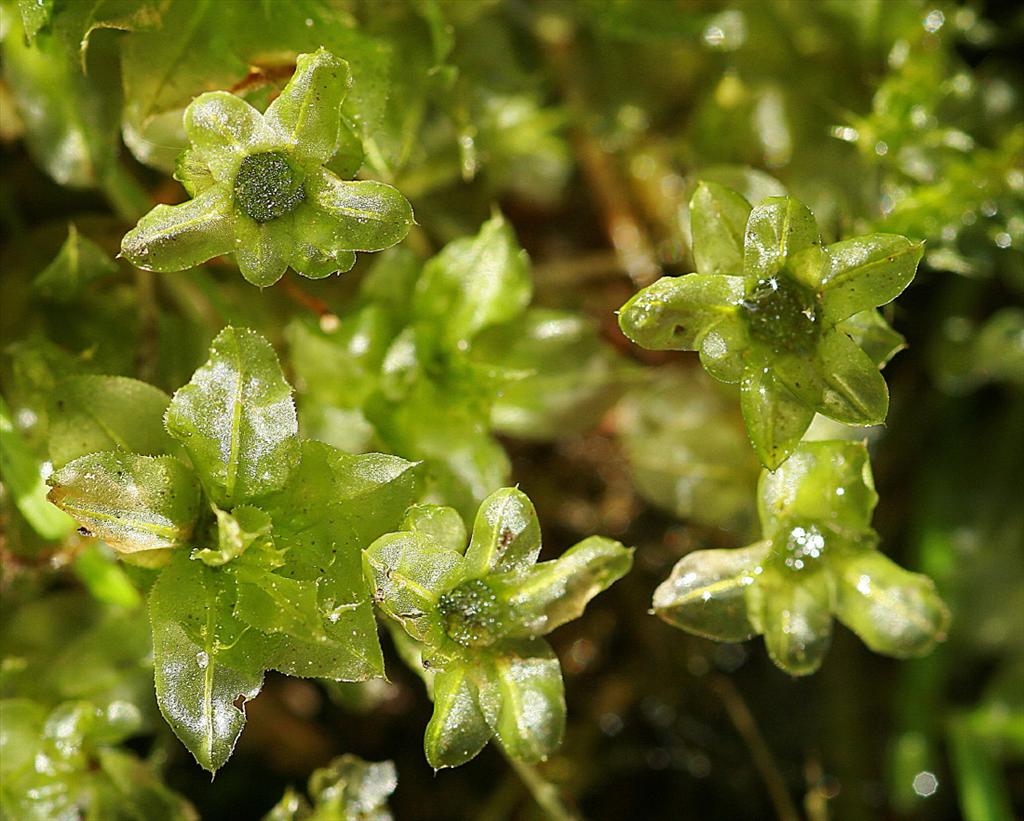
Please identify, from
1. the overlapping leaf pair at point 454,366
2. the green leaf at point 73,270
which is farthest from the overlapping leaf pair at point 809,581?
the green leaf at point 73,270

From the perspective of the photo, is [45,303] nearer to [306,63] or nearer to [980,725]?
[306,63]

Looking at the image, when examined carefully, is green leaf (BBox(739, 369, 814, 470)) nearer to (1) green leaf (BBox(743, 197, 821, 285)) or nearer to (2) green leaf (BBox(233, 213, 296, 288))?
(1) green leaf (BBox(743, 197, 821, 285))

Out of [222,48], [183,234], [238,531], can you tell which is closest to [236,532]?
[238,531]

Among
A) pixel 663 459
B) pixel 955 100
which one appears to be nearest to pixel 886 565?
pixel 663 459

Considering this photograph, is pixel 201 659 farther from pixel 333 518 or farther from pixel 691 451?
pixel 691 451

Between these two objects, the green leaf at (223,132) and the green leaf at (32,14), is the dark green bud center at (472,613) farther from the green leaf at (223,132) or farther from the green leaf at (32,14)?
the green leaf at (32,14)
